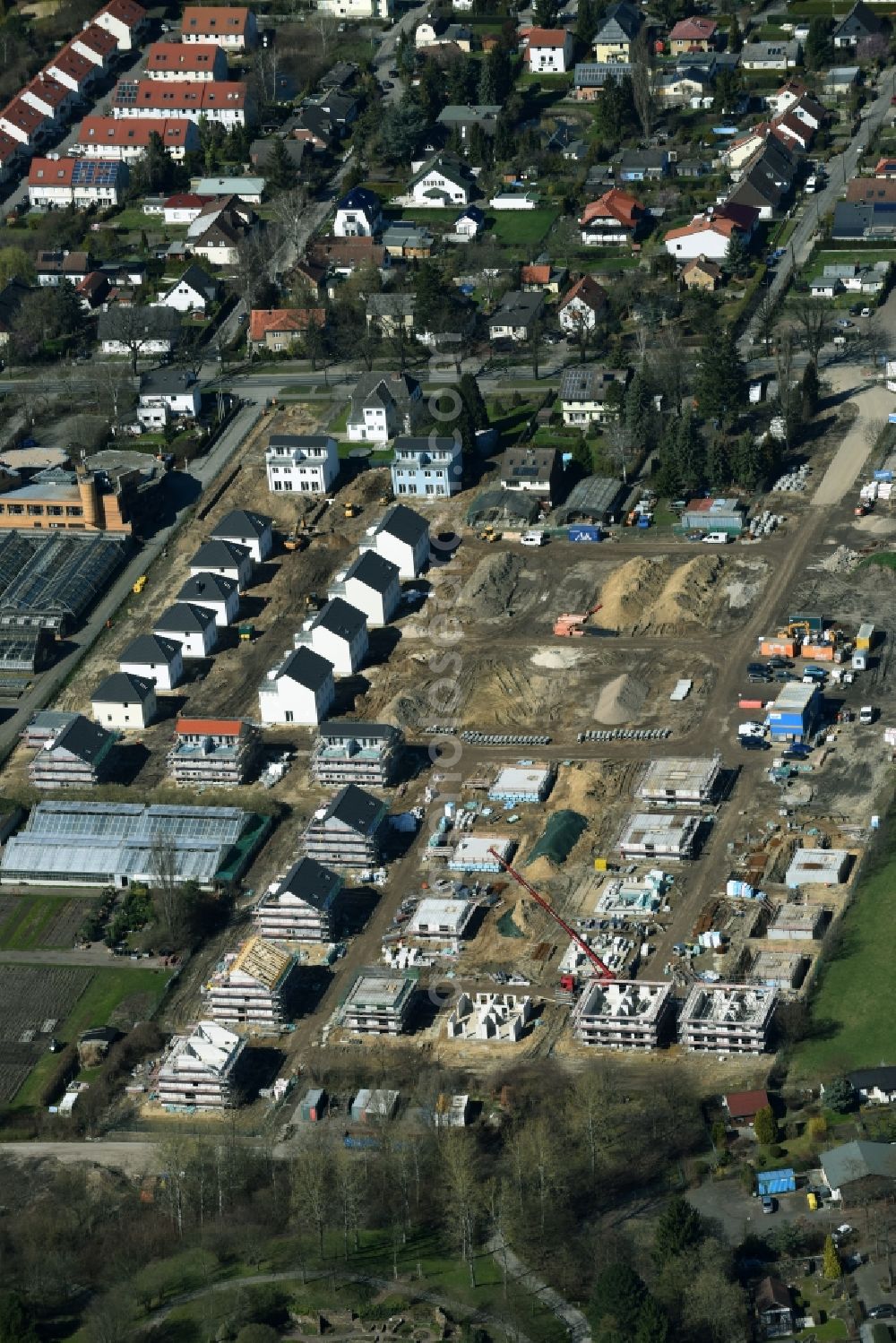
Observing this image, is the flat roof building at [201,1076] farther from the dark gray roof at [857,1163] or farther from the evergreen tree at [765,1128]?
the dark gray roof at [857,1163]

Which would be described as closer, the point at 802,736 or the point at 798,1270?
the point at 798,1270

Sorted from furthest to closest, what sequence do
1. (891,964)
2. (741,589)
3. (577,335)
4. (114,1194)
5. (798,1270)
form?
(577,335) → (741,589) → (891,964) → (114,1194) → (798,1270)

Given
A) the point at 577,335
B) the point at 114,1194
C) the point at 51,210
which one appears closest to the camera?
the point at 114,1194

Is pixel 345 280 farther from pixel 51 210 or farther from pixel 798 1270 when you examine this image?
pixel 798 1270

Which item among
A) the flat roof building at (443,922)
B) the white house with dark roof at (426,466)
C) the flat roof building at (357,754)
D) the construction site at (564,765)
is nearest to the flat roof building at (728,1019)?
the construction site at (564,765)

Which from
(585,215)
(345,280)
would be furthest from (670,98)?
(345,280)

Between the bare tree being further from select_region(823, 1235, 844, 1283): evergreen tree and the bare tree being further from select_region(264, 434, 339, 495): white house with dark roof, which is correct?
select_region(823, 1235, 844, 1283): evergreen tree
